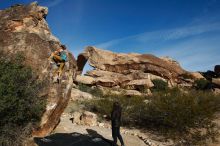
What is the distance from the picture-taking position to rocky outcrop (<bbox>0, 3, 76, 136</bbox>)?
13.4 meters

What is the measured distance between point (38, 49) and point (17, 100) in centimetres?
256

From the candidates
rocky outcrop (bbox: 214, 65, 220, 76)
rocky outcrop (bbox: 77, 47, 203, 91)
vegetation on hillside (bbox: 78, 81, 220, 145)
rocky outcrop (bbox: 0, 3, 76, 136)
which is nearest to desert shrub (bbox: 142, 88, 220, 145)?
vegetation on hillside (bbox: 78, 81, 220, 145)

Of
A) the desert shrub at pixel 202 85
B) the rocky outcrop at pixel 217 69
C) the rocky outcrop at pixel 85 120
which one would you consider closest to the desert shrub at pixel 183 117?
the rocky outcrop at pixel 85 120

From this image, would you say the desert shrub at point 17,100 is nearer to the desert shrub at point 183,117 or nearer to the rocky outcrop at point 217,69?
the desert shrub at point 183,117

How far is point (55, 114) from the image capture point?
13.7 metres

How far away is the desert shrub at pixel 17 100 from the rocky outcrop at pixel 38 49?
37 cm

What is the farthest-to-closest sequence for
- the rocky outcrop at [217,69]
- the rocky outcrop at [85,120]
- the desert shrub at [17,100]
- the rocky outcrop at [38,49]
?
the rocky outcrop at [217,69], the rocky outcrop at [85,120], the rocky outcrop at [38,49], the desert shrub at [17,100]

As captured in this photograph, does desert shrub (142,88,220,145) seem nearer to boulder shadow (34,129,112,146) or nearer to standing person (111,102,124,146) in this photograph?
boulder shadow (34,129,112,146)

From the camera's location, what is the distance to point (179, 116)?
17.8m

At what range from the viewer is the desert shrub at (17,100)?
11727mm

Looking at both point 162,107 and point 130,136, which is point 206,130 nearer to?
point 162,107

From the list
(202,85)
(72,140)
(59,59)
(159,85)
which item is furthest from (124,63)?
(72,140)

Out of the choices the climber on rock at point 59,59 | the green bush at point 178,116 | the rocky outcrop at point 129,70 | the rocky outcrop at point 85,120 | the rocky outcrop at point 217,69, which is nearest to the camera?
the climber on rock at point 59,59

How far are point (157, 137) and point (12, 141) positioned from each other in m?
8.15
